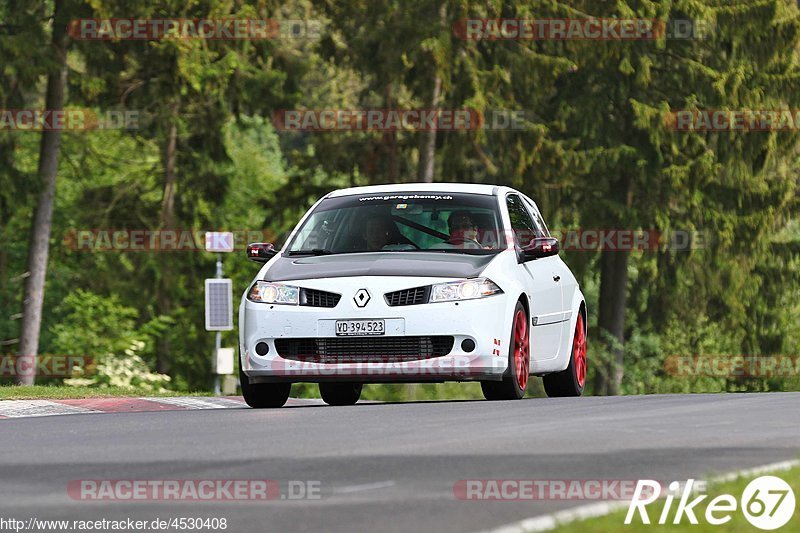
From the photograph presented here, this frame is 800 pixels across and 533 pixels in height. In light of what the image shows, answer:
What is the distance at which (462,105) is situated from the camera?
3738cm

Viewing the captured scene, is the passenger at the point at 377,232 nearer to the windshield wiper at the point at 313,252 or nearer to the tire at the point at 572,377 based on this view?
the windshield wiper at the point at 313,252

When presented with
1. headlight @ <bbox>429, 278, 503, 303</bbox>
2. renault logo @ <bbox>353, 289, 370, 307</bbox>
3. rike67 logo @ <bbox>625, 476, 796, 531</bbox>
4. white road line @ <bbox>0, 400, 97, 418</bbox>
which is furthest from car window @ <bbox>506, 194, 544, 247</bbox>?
rike67 logo @ <bbox>625, 476, 796, 531</bbox>

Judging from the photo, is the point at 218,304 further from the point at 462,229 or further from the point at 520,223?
the point at 462,229

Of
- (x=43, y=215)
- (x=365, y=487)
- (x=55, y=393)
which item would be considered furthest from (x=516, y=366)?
(x=43, y=215)

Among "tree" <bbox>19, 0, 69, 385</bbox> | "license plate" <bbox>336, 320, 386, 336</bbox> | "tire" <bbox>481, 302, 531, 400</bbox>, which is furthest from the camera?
"tree" <bbox>19, 0, 69, 385</bbox>

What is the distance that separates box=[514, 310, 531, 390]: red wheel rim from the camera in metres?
14.7

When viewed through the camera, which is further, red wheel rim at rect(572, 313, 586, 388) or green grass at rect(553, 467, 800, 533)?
red wheel rim at rect(572, 313, 586, 388)

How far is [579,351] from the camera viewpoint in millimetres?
17484

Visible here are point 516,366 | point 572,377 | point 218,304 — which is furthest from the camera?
point 218,304

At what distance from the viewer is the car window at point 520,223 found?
52.2 ft

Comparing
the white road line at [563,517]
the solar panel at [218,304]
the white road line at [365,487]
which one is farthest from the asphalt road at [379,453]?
the solar panel at [218,304]

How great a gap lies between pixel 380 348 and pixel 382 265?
712 millimetres

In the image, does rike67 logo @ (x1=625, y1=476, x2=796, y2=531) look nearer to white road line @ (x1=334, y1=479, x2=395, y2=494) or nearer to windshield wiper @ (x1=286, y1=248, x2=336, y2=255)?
white road line @ (x1=334, y1=479, x2=395, y2=494)

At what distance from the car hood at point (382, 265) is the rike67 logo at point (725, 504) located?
5.79 meters
